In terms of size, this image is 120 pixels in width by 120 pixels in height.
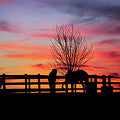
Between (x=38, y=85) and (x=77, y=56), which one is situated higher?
(x=77, y=56)

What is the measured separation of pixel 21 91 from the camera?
17.0 meters

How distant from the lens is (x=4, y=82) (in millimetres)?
16859

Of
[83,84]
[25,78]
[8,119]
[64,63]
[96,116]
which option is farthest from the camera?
[64,63]

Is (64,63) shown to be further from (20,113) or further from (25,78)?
(20,113)

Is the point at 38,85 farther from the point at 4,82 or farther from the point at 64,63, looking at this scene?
the point at 64,63

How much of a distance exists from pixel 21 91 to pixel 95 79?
19.7 feet

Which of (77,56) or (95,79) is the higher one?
(77,56)

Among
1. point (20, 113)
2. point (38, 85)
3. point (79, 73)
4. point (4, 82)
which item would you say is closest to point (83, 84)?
point (79, 73)

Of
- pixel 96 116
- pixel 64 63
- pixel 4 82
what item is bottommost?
pixel 96 116

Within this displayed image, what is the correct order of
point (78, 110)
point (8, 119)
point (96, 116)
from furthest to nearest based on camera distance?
point (78, 110) → point (96, 116) → point (8, 119)

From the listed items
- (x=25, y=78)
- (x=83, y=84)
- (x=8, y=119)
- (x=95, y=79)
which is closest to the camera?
(x=8, y=119)

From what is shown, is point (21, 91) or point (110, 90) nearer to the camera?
point (110, 90)

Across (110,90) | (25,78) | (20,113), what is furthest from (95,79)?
(20,113)

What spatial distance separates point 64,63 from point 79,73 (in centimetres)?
572
